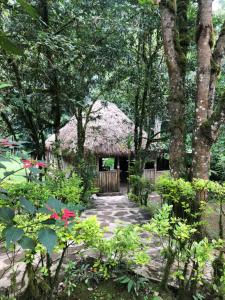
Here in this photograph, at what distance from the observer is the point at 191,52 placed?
9367mm

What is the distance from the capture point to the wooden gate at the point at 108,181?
40.5 ft

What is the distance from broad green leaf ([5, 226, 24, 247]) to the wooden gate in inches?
446

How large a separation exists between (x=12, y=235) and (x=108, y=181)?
11.5 metres

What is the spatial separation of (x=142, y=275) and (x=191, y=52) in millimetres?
8021

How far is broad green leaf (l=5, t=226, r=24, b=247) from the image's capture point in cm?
97

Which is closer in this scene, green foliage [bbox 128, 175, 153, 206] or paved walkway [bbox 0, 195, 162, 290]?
paved walkway [bbox 0, 195, 162, 290]

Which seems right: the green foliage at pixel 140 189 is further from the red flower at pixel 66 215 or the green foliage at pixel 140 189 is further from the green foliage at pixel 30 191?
the red flower at pixel 66 215

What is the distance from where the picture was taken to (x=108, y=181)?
40.9 feet

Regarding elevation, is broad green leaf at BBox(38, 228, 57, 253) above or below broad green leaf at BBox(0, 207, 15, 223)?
below

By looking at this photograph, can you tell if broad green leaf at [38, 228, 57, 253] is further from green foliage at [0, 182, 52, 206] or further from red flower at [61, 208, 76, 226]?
green foliage at [0, 182, 52, 206]

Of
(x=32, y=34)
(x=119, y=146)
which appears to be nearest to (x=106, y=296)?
(x=32, y=34)

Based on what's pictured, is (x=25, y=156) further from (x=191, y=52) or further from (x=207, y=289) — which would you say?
(x=191, y=52)

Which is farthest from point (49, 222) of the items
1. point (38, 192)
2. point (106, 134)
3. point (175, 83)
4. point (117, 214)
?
point (106, 134)

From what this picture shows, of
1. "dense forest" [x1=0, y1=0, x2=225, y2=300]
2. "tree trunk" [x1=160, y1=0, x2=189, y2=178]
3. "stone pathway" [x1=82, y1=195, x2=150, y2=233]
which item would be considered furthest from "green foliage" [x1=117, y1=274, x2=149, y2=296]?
"stone pathway" [x1=82, y1=195, x2=150, y2=233]
